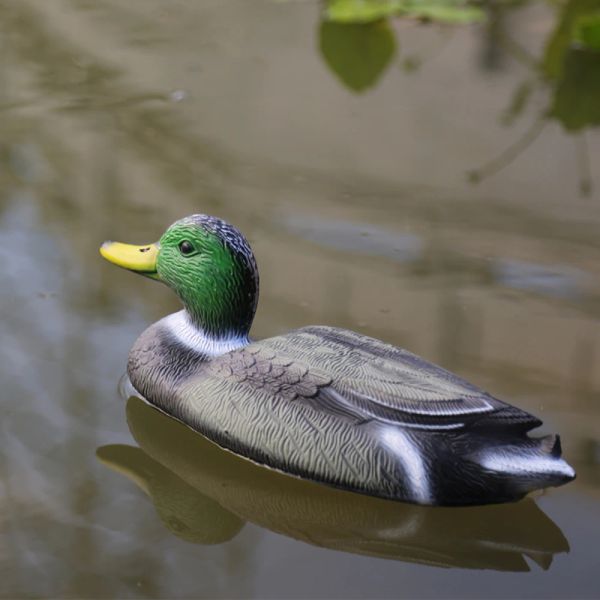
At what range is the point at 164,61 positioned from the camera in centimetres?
595

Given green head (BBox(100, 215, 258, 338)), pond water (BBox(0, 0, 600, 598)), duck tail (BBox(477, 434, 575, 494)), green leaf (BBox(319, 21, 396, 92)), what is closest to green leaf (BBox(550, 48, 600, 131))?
pond water (BBox(0, 0, 600, 598))

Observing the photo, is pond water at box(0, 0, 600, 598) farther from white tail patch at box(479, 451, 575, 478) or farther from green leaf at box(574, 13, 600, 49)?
white tail patch at box(479, 451, 575, 478)

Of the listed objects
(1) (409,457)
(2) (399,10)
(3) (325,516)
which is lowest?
(3) (325,516)

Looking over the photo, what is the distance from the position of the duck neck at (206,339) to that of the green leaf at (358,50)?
9.32 feet

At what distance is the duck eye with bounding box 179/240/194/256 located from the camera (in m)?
3.12

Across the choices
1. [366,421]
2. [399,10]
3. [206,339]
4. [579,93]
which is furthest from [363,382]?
[399,10]

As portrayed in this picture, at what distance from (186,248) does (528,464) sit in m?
1.13

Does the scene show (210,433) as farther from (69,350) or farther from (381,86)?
(381,86)

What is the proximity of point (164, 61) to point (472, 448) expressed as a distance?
151 inches

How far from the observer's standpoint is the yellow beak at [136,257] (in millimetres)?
3232

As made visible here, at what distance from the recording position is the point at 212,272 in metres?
3.10

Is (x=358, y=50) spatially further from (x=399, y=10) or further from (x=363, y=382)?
(x=363, y=382)

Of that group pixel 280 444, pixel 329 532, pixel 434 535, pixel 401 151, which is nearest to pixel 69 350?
pixel 280 444

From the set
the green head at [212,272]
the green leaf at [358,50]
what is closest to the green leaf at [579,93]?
the green leaf at [358,50]
